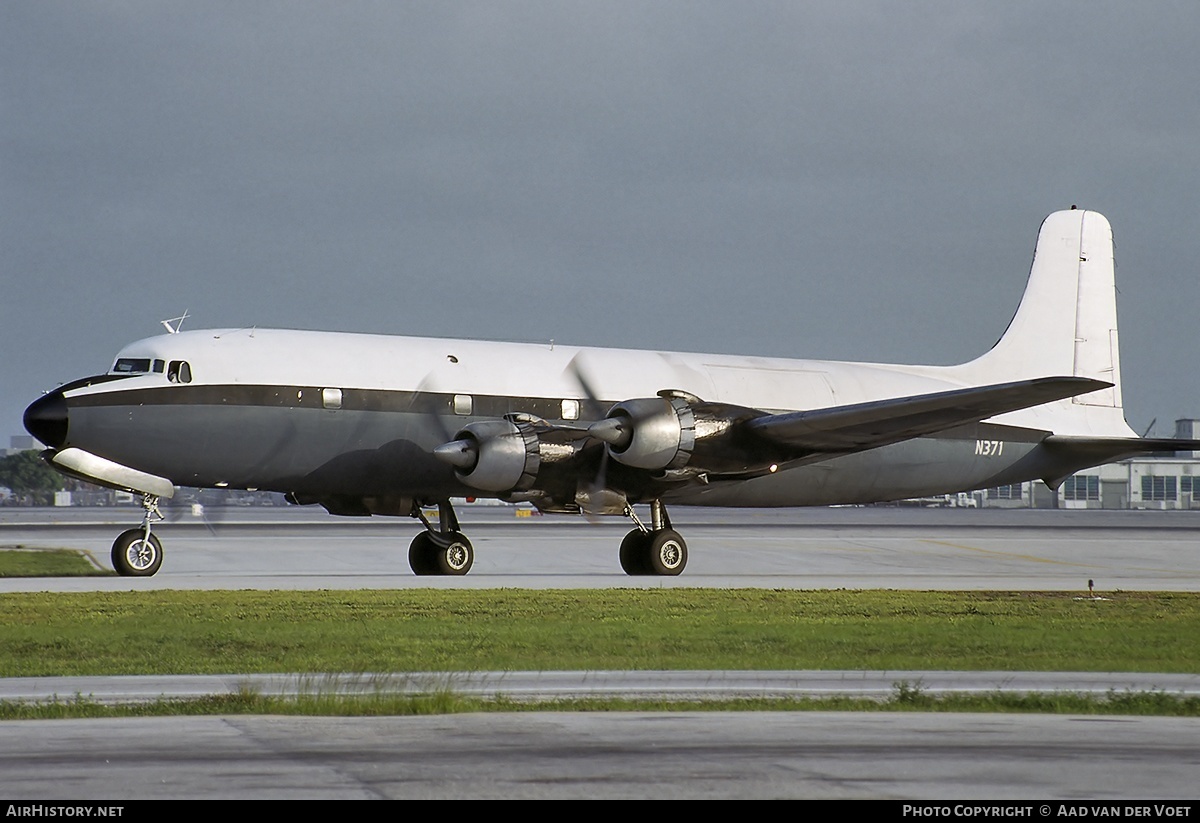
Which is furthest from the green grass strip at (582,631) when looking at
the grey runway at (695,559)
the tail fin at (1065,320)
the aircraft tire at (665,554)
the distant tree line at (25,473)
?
the distant tree line at (25,473)

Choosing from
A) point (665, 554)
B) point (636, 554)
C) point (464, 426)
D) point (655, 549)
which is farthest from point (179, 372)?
point (665, 554)

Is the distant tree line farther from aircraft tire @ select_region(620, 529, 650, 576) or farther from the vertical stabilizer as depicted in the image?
aircraft tire @ select_region(620, 529, 650, 576)

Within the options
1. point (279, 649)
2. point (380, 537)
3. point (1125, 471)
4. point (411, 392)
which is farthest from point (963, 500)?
point (279, 649)

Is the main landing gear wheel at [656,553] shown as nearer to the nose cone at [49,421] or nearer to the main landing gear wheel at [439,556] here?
the main landing gear wheel at [439,556]

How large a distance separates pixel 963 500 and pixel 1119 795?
129m

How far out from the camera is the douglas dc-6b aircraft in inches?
981

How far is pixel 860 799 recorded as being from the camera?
24.3ft

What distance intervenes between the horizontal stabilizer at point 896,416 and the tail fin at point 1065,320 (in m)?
8.20

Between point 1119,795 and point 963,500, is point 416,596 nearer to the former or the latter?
point 1119,795

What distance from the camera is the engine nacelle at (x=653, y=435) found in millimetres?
25484

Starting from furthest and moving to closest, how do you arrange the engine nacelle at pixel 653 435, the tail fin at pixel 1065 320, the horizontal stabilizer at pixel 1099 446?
the tail fin at pixel 1065 320
the horizontal stabilizer at pixel 1099 446
the engine nacelle at pixel 653 435

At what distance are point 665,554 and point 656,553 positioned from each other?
0.20 m

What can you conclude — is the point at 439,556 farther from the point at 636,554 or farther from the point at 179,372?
the point at 179,372

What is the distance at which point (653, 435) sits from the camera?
25.5 metres
